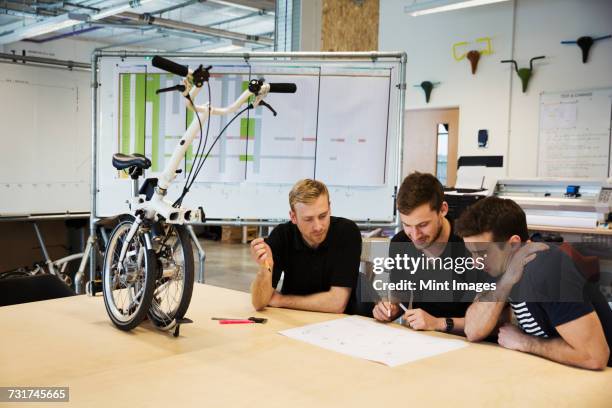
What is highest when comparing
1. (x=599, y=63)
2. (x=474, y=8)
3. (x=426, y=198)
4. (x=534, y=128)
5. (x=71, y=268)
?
(x=474, y=8)

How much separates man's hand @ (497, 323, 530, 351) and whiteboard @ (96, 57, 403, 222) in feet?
5.97

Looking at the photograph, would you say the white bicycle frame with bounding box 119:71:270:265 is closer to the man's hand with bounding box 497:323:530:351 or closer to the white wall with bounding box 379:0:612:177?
the man's hand with bounding box 497:323:530:351

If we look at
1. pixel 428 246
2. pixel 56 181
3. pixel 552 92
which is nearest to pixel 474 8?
pixel 552 92

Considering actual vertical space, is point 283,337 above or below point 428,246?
below

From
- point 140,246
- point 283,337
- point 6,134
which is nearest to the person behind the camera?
point 283,337

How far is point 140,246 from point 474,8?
212 inches

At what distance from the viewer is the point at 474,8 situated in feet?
20.2

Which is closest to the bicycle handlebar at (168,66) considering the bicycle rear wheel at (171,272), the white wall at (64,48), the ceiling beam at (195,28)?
the bicycle rear wheel at (171,272)

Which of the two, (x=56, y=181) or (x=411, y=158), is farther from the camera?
(x=411, y=158)

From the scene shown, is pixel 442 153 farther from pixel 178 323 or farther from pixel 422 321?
pixel 178 323

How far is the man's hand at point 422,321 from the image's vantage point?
1.77 meters

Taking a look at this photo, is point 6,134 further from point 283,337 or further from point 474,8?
point 474,8

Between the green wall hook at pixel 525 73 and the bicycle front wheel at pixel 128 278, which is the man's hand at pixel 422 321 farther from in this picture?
the green wall hook at pixel 525 73

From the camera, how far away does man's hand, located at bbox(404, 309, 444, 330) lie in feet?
5.81
